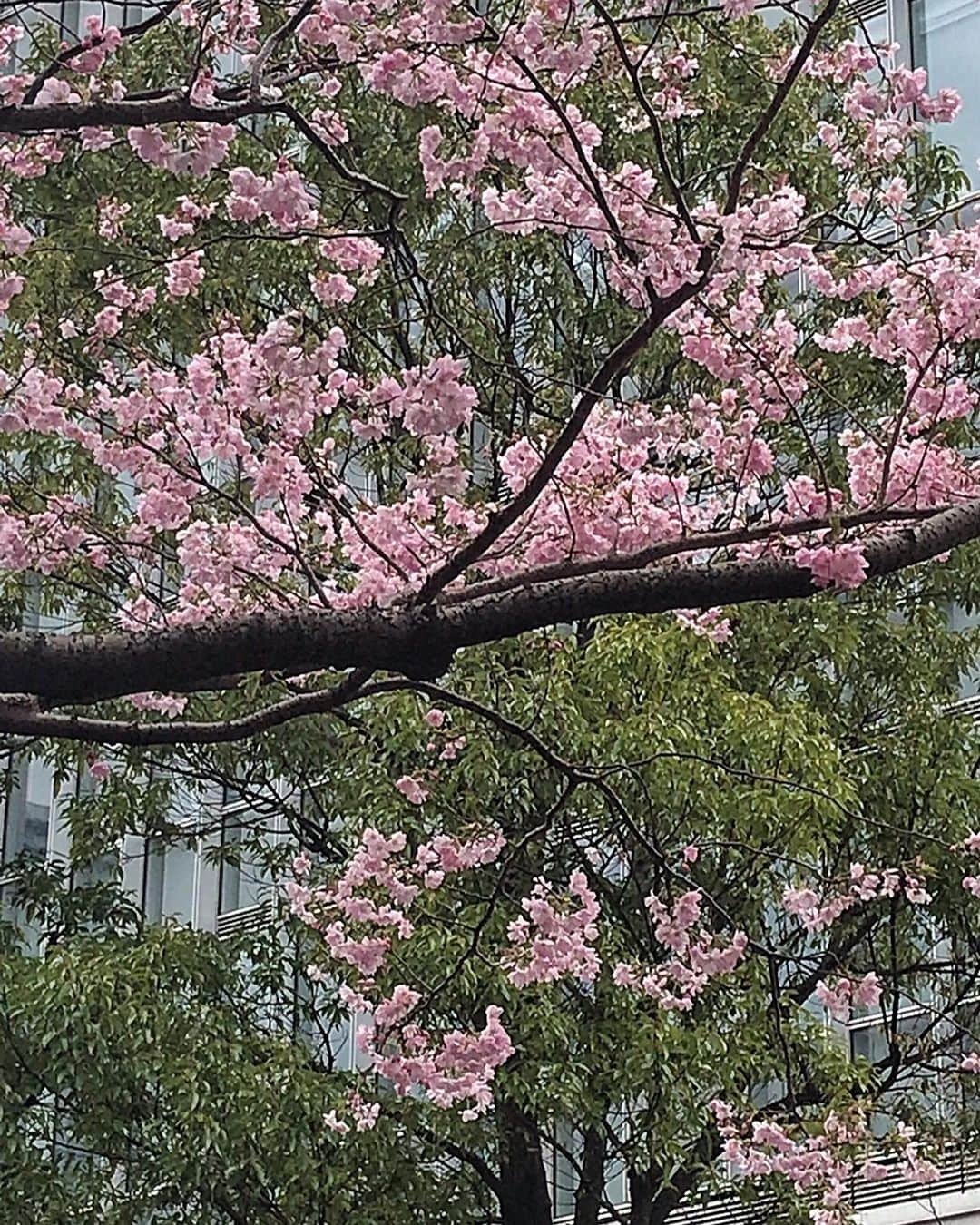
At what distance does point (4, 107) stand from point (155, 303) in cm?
437

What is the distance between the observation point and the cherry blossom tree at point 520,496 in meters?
3.75

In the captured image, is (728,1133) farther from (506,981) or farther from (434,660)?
(434,660)

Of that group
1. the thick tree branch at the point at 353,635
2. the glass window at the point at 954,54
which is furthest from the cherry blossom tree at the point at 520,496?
the glass window at the point at 954,54

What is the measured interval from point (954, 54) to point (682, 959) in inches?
238

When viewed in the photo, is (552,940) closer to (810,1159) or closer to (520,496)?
(810,1159)

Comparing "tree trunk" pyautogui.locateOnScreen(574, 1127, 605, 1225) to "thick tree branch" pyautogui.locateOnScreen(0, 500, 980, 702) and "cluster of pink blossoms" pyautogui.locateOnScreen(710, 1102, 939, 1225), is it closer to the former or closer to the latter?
"cluster of pink blossoms" pyautogui.locateOnScreen(710, 1102, 939, 1225)

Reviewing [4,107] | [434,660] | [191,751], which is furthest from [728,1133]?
[4,107]

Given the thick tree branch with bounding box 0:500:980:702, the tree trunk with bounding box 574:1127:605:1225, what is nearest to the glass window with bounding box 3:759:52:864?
the tree trunk with bounding box 574:1127:605:1225

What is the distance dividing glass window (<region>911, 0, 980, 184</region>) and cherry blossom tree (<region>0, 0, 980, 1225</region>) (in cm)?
97

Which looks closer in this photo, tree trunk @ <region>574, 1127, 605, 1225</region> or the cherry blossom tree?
the cherry blossom tree

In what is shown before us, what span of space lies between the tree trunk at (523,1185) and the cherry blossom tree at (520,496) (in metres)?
0.01

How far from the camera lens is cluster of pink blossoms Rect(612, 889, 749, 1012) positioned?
548cm

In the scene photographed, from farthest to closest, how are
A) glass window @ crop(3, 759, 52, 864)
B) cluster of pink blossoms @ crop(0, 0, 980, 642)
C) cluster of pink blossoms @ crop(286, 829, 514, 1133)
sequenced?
1. glass window @ crop(3, 759, 52, 864)
2. cluster of pink blossoms @ crop(286, 829, 514, 1133)
3. cluster of pink blossoms @ crop(0, 0, 980, 642)

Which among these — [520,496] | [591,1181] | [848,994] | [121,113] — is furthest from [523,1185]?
[121,113]
